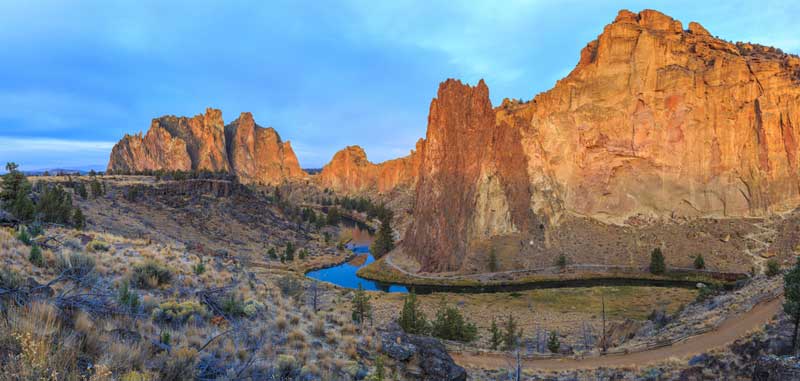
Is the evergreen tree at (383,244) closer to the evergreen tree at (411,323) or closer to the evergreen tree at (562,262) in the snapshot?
the evergreen tree at (562,262)

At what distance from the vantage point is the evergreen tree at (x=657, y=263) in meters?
58.7

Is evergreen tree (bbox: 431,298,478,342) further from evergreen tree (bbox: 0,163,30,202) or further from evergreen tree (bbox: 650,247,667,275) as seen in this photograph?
evergreen tree (bbox: 650,247,667,275)

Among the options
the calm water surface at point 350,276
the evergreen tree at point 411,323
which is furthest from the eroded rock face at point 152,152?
the evergreen tree at point 411,323

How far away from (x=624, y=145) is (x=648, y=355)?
194ft

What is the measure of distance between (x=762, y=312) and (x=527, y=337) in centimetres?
1487

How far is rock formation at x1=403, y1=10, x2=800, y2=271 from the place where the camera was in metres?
65.6

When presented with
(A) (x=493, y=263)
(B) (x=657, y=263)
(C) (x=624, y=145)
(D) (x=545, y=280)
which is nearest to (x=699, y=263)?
(B) (x=657, y=263)

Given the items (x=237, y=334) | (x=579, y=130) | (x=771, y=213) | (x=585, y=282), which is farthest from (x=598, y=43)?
(x=237, y=334)

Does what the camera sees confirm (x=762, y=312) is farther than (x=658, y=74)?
No

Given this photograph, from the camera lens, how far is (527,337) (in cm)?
3259

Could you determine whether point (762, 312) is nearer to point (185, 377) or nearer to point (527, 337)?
point (527, 337)

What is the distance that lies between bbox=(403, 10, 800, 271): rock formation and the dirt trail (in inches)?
1676

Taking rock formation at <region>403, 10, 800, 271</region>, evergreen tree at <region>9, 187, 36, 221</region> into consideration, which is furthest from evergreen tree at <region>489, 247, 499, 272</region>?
evergreen tree at <region>9, 187, 36, 221</region>

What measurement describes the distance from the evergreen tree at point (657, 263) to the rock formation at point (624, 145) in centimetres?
1091
